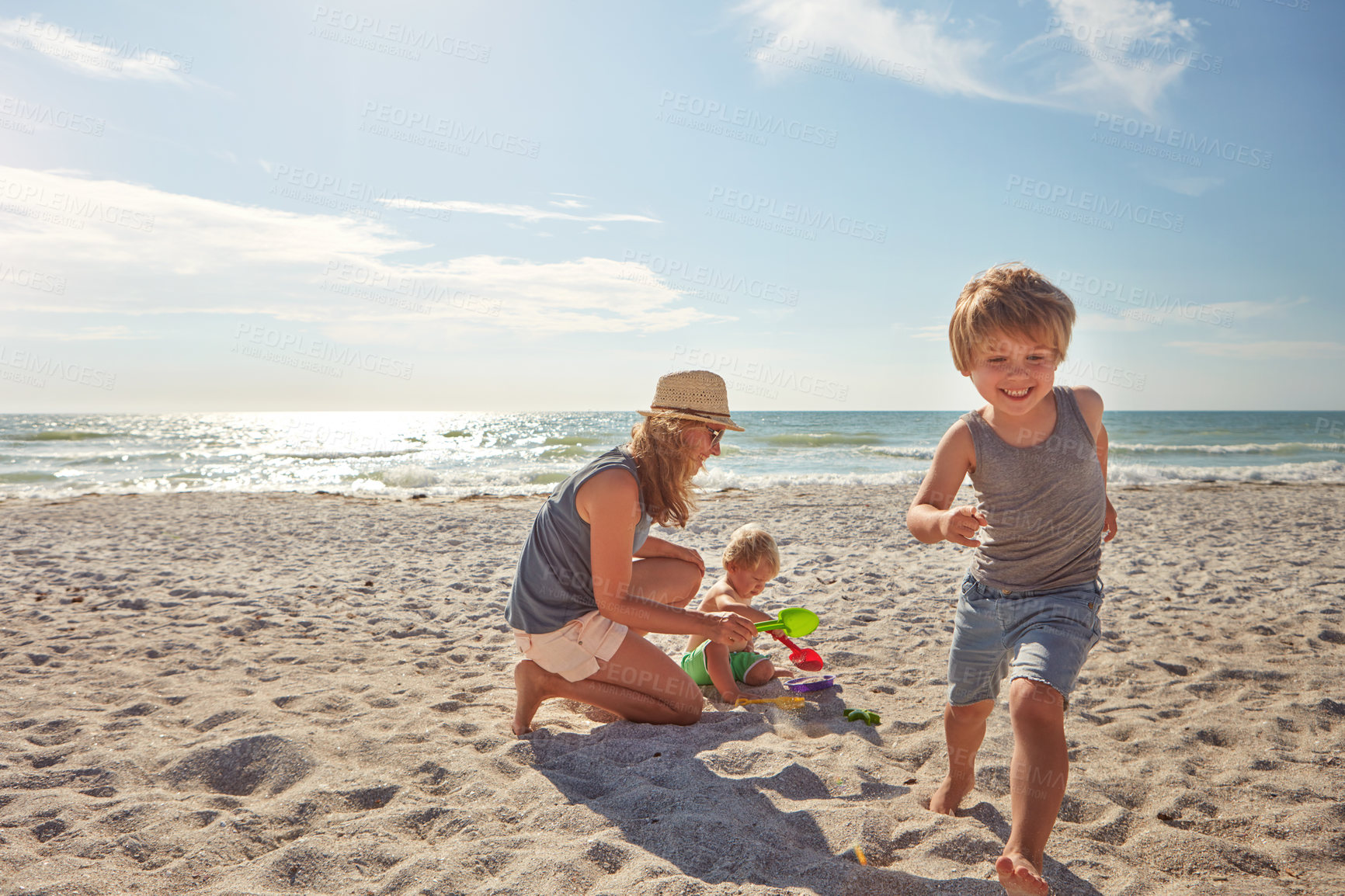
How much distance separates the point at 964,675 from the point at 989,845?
1.54 ft

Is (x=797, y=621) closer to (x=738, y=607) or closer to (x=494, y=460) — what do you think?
(x=738, y=607)

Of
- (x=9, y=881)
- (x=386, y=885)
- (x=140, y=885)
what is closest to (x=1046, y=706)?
(x=386, y=885)

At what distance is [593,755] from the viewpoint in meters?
2.76

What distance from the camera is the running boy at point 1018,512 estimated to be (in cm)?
198

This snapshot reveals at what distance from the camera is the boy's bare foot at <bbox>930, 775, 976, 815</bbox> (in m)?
2.35

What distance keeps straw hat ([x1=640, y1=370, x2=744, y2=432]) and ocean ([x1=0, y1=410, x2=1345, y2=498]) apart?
36.9 feet

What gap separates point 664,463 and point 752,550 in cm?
91

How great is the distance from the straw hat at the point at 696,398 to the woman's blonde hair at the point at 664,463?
41 mm

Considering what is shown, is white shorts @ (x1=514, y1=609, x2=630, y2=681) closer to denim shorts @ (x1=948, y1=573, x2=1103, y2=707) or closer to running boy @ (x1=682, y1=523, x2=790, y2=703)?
running boy @ (x1=682, y1=523, x2=790, y2=703)

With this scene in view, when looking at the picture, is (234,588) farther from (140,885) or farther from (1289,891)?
(1289,891)

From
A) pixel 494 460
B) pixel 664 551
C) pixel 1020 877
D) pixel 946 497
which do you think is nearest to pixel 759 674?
pixel 664 551

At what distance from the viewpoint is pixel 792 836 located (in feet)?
7.04

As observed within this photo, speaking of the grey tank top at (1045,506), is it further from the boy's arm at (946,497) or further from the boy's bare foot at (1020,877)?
the boy's bare foot at (1020,877)

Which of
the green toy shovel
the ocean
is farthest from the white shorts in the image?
the ocean
